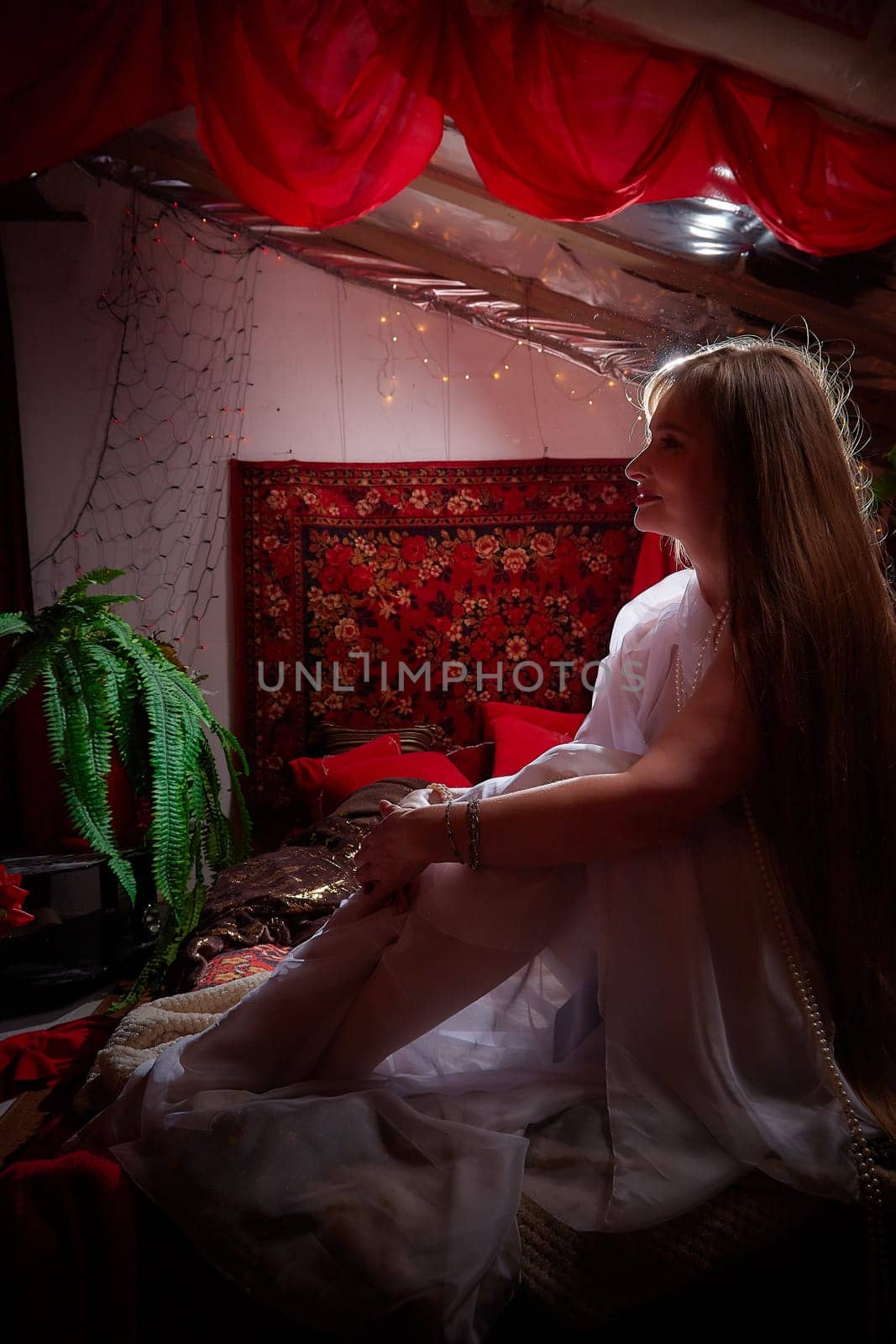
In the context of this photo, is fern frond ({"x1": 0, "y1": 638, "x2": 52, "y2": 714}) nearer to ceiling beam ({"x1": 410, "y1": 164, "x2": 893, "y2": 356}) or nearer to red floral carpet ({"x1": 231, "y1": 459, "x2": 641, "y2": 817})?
red floral carpet ({"x1": 231, "y1": 459, "x2": 641, "y2": 817})

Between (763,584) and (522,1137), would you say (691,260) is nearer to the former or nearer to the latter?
(763,584)

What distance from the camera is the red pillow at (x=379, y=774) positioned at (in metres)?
2.86

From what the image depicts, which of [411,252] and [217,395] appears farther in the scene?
[217,395]

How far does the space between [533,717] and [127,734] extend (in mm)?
1523

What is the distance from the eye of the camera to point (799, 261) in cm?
230

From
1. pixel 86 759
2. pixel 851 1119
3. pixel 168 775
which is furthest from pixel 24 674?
pixel 851 1119

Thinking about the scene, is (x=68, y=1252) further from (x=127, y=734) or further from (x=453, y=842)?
(x=127, y=734)

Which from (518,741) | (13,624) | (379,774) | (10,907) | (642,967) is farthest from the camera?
(518,741)

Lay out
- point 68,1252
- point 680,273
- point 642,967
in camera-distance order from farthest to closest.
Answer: point 680,273 → point 642,967 → point 68,1252

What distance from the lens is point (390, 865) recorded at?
1062 millimetres

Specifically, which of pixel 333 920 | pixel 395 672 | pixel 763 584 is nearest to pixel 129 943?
pixel 395 672

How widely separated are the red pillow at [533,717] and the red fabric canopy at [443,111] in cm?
167

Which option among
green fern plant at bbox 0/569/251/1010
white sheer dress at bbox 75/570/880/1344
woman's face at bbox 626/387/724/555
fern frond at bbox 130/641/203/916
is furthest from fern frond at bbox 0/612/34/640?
woman's face at bbox 626/387/724/555

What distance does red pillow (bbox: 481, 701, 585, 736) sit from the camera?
313 centimetres
